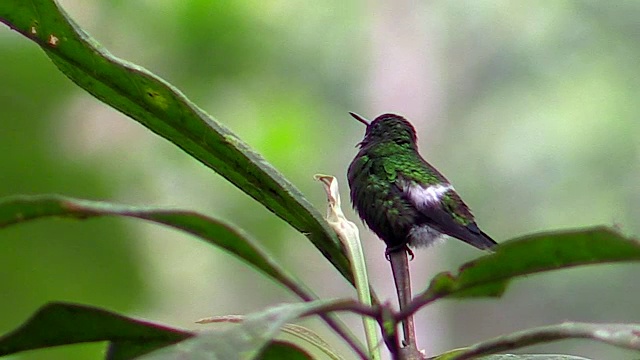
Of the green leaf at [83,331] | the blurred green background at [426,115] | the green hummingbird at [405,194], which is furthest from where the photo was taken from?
the blurred green background at [426,115]

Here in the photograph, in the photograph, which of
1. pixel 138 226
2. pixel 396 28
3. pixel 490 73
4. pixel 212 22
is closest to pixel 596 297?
pixel 490 73

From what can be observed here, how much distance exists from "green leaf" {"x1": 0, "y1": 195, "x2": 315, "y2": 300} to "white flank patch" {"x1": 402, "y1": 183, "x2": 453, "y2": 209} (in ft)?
3.63

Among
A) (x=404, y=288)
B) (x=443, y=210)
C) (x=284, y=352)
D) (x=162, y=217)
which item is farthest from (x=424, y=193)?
(x=162, y=217)

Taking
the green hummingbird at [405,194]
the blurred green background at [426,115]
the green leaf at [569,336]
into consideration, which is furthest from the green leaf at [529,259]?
the blurred green background at [426,115]

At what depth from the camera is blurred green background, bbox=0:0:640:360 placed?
4.52 meters

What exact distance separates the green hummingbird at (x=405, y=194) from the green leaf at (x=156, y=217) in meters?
0.95

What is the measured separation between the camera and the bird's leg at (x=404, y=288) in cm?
79

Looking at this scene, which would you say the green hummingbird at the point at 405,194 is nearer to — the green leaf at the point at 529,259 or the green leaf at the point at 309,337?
the green leaf at the point at 309,337

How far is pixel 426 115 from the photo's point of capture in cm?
605

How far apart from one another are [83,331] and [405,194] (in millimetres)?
1118

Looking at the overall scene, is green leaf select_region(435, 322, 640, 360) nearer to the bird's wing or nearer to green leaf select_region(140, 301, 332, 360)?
green leaf select_region(140, 301, 332, 360)

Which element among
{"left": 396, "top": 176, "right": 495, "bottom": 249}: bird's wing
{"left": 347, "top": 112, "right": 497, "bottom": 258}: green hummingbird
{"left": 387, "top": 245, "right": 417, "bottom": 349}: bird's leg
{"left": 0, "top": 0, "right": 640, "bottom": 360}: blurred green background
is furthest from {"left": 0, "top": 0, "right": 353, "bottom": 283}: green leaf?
{"left": 0, "top": 0, "right": 640, "bottom": 360}: blurred green background

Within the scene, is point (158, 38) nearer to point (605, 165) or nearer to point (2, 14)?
point (605, 165)

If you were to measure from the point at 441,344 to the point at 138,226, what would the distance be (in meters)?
2.98
